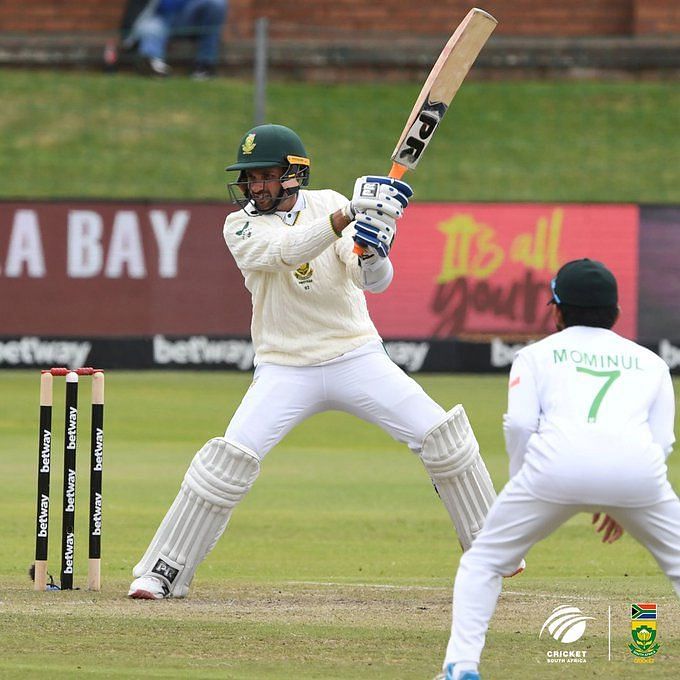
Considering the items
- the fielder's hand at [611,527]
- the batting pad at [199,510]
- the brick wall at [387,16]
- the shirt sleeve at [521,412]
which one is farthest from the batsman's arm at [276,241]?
the brick wall at [387,16]

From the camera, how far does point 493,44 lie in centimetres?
2180

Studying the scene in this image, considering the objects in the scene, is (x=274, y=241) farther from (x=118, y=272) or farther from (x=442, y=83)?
(x=118, y=272)

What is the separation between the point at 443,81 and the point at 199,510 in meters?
1.85

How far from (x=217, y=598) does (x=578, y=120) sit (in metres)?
15.8

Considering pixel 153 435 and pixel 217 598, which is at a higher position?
pixel 153 435

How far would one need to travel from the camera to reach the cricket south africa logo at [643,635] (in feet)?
16.9

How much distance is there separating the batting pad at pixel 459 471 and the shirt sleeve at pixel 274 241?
826 millimetres

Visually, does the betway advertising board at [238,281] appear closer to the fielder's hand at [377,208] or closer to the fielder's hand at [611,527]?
the fielder's hand at [377,208]

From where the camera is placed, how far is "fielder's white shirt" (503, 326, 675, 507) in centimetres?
448

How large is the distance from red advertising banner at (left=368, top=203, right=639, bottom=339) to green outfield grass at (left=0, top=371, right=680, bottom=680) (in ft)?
9.89

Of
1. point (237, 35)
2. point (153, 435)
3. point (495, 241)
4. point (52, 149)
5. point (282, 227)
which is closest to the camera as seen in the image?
point (282, 227)

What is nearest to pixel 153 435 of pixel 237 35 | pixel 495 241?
pixel 495 241

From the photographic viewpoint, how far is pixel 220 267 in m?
15.7

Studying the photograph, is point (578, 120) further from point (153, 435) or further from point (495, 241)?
point (153, 435)
